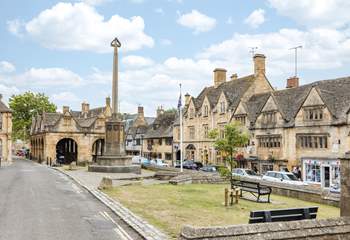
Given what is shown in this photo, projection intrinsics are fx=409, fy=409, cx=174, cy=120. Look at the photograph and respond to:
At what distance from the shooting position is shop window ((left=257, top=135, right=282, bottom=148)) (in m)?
44.0

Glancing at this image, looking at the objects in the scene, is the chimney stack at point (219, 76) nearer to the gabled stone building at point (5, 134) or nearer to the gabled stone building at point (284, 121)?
the gabled stone building at point (284, 121)

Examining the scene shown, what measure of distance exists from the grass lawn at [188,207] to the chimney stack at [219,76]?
40.6 m

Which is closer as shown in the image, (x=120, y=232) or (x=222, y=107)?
(x=120, y=232)

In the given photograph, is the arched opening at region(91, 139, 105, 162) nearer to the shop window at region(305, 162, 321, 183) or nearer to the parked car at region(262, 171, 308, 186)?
the shop window at region(305, 162, 321, 183)

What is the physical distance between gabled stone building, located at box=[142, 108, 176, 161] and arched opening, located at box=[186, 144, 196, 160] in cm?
588

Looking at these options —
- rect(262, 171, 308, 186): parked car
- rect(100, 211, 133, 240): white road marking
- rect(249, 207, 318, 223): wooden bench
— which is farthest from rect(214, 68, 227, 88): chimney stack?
rect(249, 207, 318, 223): wooden bench

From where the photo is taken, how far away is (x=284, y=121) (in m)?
43.4

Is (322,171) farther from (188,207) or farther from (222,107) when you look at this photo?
(188,207)

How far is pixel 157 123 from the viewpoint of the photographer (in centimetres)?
8000

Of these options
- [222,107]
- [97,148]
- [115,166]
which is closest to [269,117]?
[222,107]

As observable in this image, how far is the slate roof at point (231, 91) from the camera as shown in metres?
54.7

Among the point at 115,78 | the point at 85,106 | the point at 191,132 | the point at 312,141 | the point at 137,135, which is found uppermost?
the point at 85,106

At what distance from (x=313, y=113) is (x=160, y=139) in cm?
3860

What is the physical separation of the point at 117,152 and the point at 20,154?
7916 centimetres
